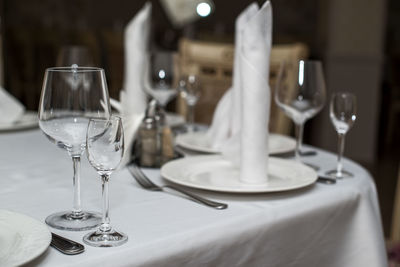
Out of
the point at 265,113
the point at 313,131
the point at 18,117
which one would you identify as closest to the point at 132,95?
the point at 18,117

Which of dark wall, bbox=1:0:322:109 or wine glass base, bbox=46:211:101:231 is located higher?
dark wall, bbox=1:0:322:109

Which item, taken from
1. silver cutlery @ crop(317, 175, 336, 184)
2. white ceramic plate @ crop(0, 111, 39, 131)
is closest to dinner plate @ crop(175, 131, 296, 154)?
silver cutlery @ crop(317, 175, 336, 184)

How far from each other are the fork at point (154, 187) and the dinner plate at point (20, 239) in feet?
0.96

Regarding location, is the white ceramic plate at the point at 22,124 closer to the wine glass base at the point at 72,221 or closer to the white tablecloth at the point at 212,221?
the white tablecloth at the point at 212,221

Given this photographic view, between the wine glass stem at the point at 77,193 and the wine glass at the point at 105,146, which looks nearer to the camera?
the wine glass at the point at 105,146

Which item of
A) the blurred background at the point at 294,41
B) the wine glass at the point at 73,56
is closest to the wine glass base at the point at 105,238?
the wine glass at the point at 73,56

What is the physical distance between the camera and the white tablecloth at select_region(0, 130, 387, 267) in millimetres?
811

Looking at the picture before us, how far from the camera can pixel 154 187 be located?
1050 millimetres

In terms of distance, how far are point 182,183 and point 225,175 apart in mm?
137

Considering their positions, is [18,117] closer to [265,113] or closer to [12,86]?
[265,113]

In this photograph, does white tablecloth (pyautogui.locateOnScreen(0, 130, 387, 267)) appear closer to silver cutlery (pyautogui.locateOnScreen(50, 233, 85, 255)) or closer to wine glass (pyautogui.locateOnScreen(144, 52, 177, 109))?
silver cutlery (pyautogui.locateOnScreen(50, 233, 85, 255))

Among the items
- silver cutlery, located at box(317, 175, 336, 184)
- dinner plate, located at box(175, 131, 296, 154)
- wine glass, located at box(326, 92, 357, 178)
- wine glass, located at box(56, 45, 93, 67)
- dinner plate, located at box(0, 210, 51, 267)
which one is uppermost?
wine glass, located at box(56, 45, 93, 67)

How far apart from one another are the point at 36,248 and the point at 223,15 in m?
5.75

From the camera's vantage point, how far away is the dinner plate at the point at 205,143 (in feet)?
4.45
